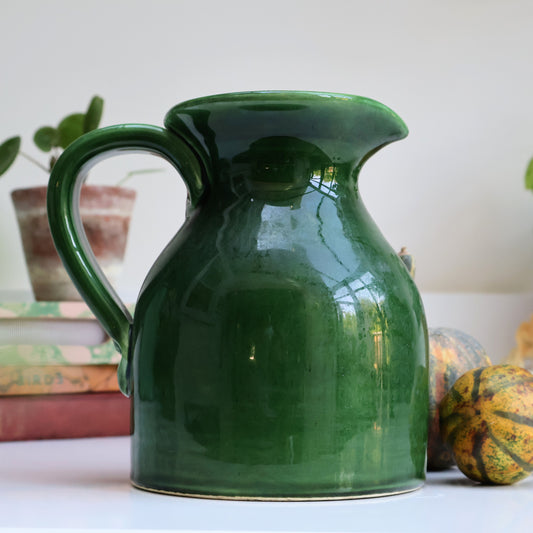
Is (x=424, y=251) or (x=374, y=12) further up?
(x=374, y=12)

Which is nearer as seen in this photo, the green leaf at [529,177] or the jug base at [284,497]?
the jug base at [284,497]

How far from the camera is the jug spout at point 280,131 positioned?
50 centimetres

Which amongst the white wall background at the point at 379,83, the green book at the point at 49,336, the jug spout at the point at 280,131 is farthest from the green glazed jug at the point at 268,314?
the white wall background at the point at 379,83

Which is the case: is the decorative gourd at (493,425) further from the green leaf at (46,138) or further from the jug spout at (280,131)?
the green leaf at (46,138)

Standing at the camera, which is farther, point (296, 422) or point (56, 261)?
point (56, 261)

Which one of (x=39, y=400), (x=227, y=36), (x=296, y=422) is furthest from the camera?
(x=227, y=36)

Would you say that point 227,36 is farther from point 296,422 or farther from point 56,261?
point 296,422

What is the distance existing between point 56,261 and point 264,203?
571mm

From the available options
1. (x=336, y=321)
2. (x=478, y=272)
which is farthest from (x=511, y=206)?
(x=336, y=321)

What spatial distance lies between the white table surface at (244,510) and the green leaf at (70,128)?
58cm

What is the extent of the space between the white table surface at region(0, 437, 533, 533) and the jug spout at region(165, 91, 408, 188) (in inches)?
7.8

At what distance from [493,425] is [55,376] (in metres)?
0.56

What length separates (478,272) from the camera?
4.44 ft

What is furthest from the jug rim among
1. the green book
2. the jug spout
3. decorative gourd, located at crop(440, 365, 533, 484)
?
the green book
